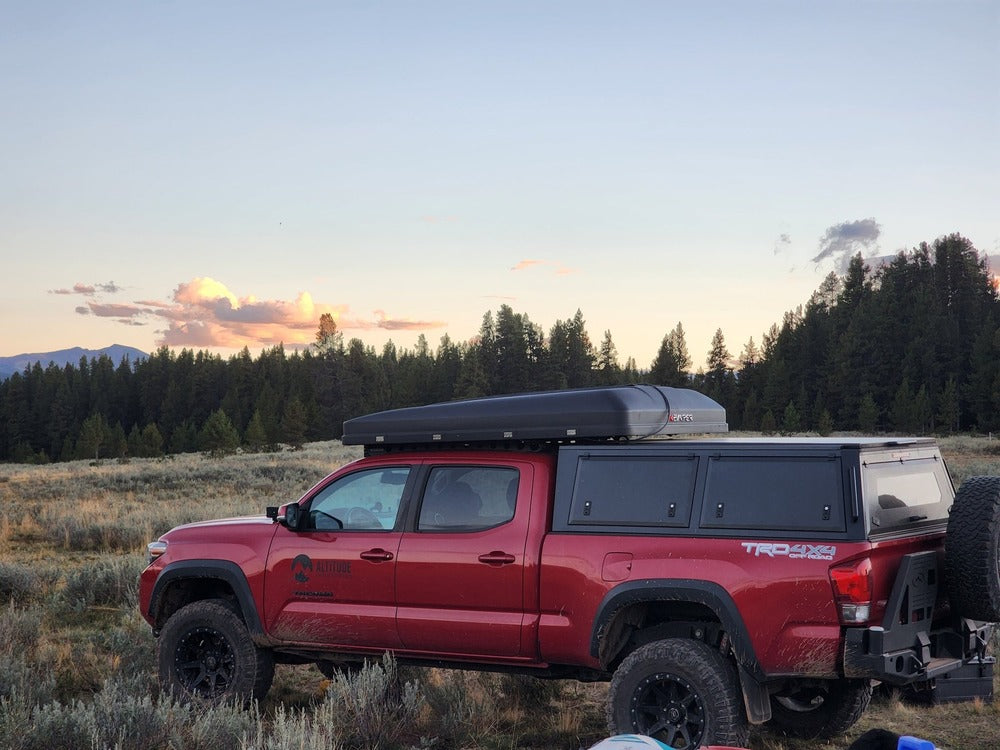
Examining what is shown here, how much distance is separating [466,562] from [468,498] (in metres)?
0.44

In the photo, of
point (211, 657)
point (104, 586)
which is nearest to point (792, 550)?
point (211, 657)

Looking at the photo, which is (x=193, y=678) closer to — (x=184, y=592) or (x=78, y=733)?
(x=184, y=592)

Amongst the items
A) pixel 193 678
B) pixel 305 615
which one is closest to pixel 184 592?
pixel 193 678

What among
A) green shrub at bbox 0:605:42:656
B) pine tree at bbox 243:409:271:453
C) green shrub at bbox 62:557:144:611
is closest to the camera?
Result: green shrub at bbox 0:605:42:656

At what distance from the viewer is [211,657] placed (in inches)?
294

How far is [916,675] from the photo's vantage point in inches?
213

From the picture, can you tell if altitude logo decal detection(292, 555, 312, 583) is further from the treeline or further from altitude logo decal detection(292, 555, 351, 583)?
the treeline

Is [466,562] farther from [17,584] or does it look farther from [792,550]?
[17,584]

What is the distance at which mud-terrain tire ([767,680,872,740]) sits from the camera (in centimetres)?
661

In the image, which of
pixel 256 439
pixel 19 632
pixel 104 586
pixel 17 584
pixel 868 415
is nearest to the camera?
pixel 19 632

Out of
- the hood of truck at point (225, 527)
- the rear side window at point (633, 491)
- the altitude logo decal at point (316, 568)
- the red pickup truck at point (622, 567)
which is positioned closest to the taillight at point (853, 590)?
the red pickup truck at point (622, 567)

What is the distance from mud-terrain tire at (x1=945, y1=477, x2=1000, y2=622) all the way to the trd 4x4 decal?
80cm

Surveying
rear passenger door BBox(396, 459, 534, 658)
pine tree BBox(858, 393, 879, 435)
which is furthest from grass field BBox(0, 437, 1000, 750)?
pine tree BBox(858, 393, 879, 435)

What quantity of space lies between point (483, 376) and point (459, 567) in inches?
4232
